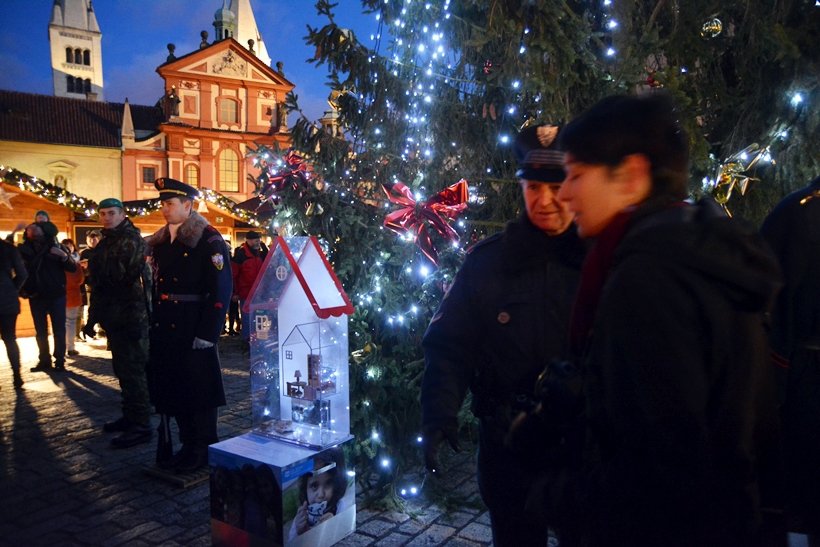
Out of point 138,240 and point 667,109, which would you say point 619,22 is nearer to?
point 667,109

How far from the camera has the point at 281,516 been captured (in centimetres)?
299

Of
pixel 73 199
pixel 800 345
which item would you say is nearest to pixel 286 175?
pixel 800 345

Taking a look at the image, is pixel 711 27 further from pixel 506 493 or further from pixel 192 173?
pixel 192 173

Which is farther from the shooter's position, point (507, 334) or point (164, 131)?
point (164, 131)

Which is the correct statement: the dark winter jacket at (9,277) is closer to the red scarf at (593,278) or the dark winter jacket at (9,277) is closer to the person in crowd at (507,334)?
the person in crowd at (507,334)

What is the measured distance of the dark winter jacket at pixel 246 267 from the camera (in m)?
10.0

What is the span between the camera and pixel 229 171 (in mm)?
39750

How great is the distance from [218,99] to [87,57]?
44997mm

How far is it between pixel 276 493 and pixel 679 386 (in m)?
2.45

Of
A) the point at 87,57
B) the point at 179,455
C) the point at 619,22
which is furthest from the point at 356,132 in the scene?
the point at 87,57

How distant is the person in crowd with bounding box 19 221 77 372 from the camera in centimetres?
842

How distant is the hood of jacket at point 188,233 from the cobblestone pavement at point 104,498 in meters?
1.91

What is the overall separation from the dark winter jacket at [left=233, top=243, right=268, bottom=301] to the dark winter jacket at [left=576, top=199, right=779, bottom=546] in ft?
30.3

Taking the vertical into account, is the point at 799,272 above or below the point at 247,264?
below
